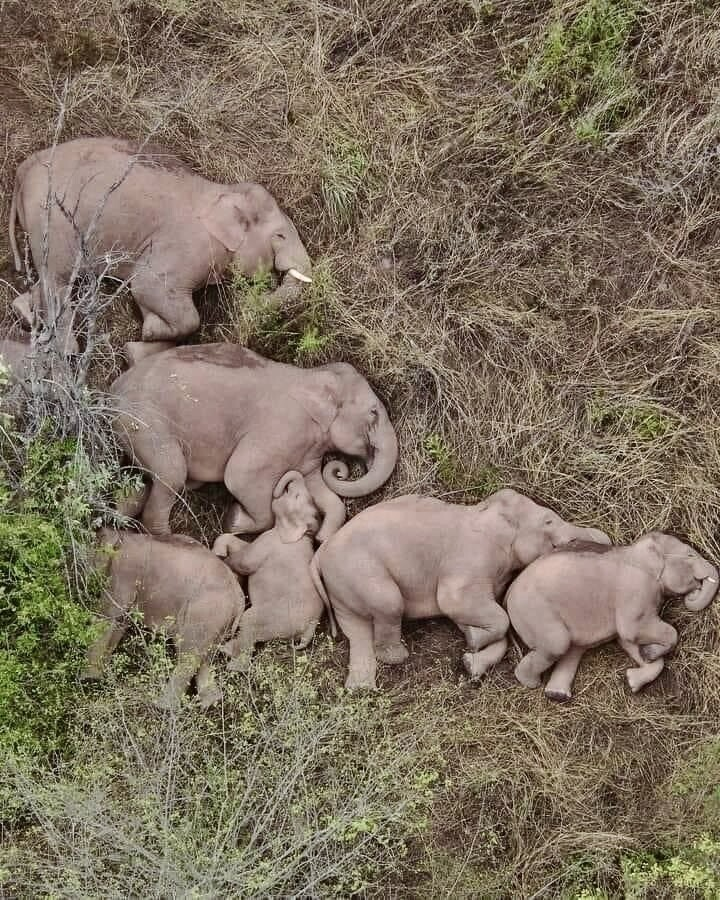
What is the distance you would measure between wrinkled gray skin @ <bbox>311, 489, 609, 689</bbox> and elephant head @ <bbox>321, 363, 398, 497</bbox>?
8.4 inches

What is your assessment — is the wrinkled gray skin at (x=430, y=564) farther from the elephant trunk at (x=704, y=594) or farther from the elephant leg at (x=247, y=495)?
the elephant trunk at (x=704, y=594)

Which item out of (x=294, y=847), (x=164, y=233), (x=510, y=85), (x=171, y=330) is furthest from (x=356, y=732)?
(x=510, y=85)

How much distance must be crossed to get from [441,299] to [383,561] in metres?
1.53

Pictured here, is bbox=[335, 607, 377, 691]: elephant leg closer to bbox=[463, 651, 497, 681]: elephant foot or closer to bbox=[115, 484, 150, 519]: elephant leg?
bbox=[463, 651, 497, 681]: elephant foot

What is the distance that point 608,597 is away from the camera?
484 centimetres

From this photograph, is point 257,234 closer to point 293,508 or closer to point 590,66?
point 293,508

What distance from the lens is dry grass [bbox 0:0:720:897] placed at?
16.6 feet

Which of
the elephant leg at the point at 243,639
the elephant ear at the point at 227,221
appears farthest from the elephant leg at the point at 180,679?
the elephant ear at the point at 227,221

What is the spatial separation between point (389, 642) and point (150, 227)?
102 inches

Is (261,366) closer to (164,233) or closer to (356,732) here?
(164,233)

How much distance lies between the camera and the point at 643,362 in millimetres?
5203

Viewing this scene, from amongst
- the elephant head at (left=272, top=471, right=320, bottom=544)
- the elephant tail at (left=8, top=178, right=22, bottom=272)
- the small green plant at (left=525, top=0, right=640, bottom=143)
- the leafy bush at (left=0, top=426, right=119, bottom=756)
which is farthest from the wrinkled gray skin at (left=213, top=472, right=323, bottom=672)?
the small green plant at (left=525, top=0, right=640, bottom=143)

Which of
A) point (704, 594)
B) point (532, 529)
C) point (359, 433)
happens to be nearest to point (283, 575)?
point (359, 433)

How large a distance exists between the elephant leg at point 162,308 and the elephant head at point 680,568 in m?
2.70
